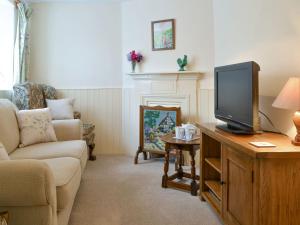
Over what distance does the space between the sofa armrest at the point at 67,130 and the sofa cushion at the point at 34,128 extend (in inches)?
4.8

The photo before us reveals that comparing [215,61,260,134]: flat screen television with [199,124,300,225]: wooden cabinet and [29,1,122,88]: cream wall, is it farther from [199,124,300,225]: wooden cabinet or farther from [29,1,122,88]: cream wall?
[29,1,122,88]: cream wall

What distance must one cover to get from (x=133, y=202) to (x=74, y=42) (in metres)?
2.72

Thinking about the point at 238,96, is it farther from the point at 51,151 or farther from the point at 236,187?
the point at 51,151

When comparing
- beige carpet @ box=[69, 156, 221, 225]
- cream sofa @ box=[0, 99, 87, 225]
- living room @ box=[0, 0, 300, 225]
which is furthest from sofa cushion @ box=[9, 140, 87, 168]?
beige carpet @ box=[69, 156, 221, 225]

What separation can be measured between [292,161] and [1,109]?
2409mm

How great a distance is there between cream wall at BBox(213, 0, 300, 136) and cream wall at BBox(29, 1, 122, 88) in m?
1.92

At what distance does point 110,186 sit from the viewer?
114 inches

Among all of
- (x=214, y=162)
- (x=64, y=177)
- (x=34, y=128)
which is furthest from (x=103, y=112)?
(x=64, y=177)

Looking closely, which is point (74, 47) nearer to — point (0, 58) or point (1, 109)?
point (0, 58)

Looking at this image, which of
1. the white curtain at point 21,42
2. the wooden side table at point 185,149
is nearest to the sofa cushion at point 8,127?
→ the white curtain at point 21,42

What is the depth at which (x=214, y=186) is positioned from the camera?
236 centimetres

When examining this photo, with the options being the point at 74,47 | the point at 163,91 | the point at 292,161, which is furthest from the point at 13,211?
the point at 74,47

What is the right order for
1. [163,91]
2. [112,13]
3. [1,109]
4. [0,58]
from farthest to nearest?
[112,13], [163,91], [0,58], [1,109]

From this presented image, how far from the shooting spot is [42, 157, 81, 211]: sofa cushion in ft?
5.68
